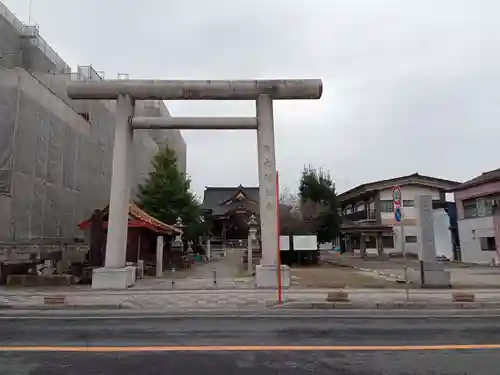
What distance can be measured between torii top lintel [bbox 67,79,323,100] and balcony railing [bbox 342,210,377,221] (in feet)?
102

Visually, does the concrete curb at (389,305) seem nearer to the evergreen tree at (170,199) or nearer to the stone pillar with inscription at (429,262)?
the stone pillar with inscription at (429,262)

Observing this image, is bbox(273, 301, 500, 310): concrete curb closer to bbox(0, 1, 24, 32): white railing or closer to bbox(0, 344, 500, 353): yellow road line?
bbox(0, 344, 500, 353): yellow road line

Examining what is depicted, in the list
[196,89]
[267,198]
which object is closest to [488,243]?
[267,198]

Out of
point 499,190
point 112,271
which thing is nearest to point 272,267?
point 112,271

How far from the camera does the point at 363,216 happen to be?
47.4 m

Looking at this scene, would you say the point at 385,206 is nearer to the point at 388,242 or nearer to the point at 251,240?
the point at 388,242

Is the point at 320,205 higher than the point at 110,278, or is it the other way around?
the point at 320,205

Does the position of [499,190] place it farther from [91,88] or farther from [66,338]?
[66,338]

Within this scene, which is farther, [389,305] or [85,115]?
[85,115]

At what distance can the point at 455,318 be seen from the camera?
9.11 meters

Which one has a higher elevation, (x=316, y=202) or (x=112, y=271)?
(x=316, y=202)

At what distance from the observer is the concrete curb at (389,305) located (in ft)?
34.9

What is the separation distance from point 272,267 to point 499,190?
840 inches

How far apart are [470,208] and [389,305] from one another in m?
25.6
